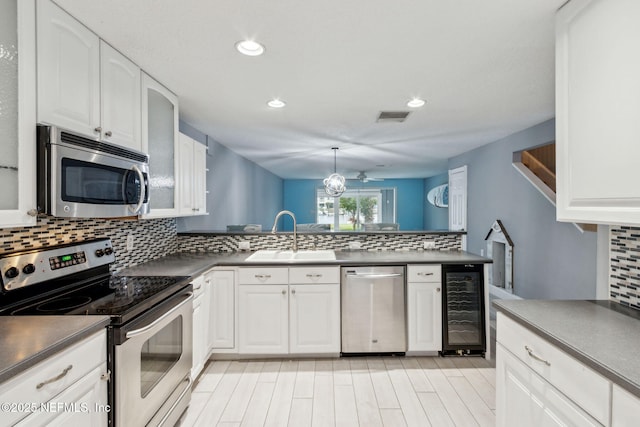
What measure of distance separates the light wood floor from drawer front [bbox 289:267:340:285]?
28.3 inches

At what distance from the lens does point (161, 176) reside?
95.0 inches

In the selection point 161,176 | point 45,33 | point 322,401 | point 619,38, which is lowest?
point 322,401

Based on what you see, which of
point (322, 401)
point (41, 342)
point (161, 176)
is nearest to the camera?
point (41, 342)

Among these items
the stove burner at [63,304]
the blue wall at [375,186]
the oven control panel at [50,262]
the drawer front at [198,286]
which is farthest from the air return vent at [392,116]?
the blue wall at [375,186]

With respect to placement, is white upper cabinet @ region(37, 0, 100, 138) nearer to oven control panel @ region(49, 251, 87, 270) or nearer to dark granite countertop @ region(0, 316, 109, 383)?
oven control panel @ region(49, 251, 87, 270)

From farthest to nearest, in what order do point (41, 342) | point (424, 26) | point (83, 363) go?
point (424, 26) → point (83, 363) → point (41, 342)

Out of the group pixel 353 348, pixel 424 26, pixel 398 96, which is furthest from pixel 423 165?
pixel 424 26

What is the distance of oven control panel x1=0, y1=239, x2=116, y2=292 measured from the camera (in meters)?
1.43

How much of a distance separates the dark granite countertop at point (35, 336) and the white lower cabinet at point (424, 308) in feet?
7.45

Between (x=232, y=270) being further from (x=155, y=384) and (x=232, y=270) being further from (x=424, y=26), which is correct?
(x=424, y=26)

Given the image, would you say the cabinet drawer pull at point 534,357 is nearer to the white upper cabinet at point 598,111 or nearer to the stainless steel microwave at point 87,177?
the white upper cabinet at point 598,111

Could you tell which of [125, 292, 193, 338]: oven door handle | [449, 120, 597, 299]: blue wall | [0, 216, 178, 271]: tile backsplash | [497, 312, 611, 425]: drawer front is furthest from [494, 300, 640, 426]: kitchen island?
[0, 216, 178, 271]: tile backsplash

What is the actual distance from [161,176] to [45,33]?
3.72 ft

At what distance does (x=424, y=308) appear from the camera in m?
2.84
